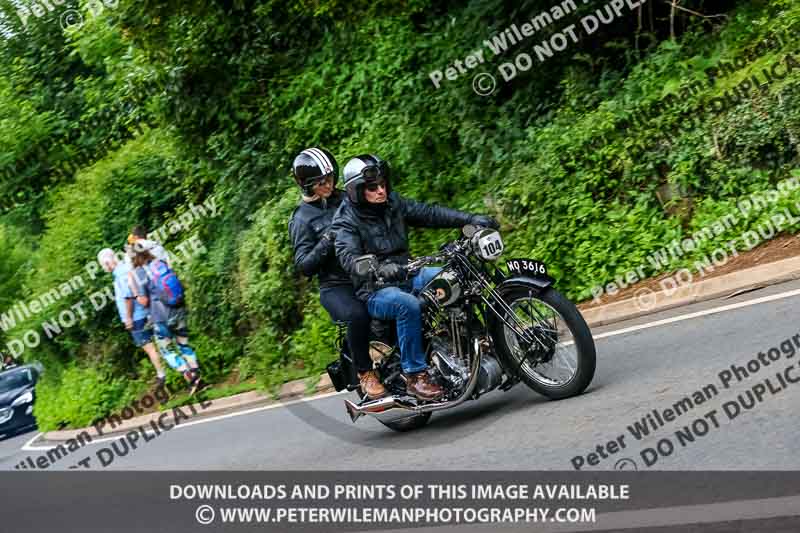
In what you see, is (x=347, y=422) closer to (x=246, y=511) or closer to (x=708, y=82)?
(x=246, y=511)

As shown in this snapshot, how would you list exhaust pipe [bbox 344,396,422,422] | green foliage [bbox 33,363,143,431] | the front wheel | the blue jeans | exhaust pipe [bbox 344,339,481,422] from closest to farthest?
the front wheel, exhaust pipe [bbox 344,339,481,422], the blue jeans, exhaust pipe [bbox 344,396,422,422], green foliage [bbox 33,363,143,431]

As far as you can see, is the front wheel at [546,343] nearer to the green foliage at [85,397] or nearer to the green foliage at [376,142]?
the green foliage at [376,142]

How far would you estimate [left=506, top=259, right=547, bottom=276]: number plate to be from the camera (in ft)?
23.9

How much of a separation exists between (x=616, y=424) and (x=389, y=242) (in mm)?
2165

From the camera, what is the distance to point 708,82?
11992 millimetres

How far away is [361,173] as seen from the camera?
24.8ft

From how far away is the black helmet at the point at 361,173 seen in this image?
7555 mm

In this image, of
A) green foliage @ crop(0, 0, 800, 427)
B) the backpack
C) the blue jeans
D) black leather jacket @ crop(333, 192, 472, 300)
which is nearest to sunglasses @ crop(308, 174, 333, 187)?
black leather jacket @ crop(333, 192, 472, 300)

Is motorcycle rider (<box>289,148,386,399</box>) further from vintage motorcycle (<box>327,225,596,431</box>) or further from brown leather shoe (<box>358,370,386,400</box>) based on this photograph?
vintage motorcycle (<box>327,225,596,431</box>)

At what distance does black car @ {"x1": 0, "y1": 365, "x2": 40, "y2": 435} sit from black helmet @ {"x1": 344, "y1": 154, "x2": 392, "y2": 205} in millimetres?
14283

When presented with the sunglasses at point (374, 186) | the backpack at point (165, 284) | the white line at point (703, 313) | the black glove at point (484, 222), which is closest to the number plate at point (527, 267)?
the black glove at point (484, 222)

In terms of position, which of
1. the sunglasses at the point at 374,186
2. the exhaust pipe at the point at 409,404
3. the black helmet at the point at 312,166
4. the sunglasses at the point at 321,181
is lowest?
the exhaust pipe at the point at 409,404

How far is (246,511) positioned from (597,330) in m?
4.00

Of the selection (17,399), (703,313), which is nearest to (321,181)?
(703,313)
